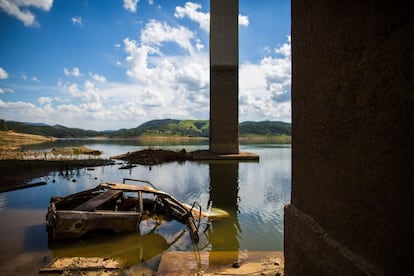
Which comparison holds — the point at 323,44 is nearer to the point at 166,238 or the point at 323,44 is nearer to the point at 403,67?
the point at 403,67

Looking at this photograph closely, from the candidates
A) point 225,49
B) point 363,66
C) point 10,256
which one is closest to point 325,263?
point 363,66

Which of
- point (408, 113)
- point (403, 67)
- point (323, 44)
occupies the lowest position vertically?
point (408, 113)

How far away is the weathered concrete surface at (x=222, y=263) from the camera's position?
217 inches

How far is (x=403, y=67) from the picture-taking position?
1.31 meters

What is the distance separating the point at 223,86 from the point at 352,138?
34082 mm

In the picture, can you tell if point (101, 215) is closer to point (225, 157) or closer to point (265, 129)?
point (225, 157)

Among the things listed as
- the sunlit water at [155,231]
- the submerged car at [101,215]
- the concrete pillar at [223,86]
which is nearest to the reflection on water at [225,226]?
the sunlit water at [155,231]

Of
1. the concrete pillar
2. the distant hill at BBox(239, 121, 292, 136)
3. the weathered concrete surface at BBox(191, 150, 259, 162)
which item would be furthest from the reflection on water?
the distant hill at BBox(239, 121, 292, 136)

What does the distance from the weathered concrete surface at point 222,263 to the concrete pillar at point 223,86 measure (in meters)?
27.7

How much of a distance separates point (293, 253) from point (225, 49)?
34.9m

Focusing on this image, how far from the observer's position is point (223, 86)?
3506cm

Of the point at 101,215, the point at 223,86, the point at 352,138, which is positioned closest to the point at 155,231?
the point at 101,215

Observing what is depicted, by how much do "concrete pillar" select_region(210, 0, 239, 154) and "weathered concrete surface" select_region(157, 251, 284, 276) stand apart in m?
27.7

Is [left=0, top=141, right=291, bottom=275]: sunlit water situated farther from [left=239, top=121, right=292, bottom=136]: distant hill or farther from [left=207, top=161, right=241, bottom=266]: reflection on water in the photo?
[left=239, top=121, right=292, bottom=136]: distant hill
